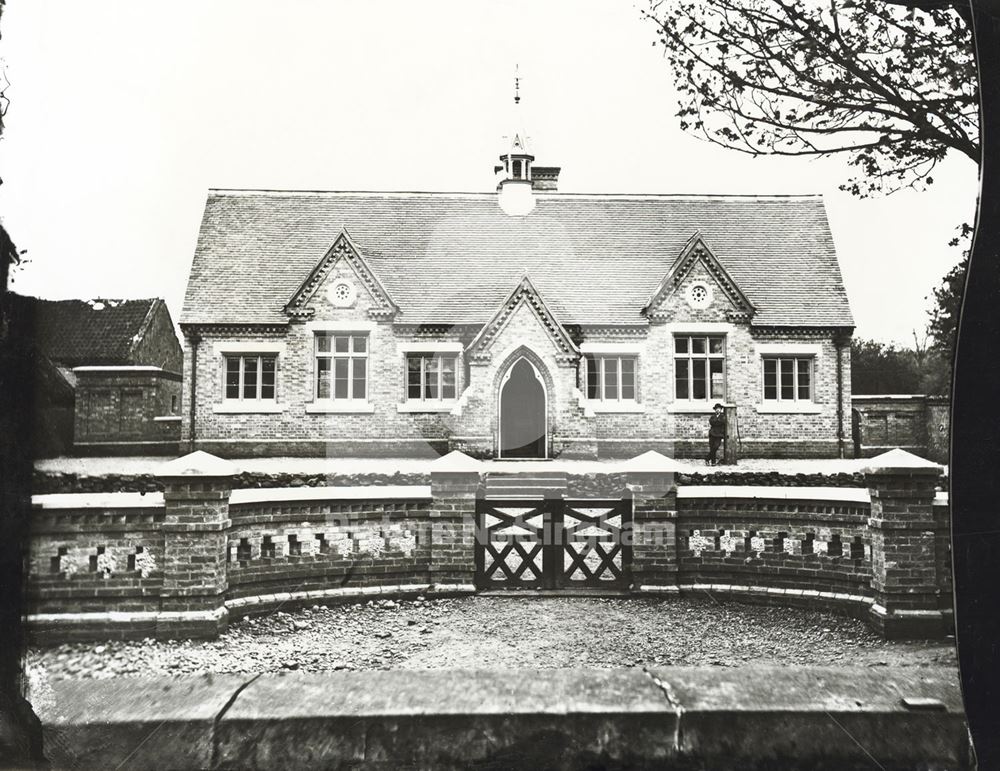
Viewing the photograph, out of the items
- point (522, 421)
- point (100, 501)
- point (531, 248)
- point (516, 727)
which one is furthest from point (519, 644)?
point (100, 501)

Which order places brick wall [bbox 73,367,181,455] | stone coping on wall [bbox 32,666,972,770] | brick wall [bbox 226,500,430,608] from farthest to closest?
1. brick wall [bbox 226,500,430,608]
2. brick wall [bbox 73,367,181,455]
3. stone coping on wall [bbox 32,666,972,770]

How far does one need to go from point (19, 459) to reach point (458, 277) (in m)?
1.61

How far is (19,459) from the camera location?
2215 millimetres

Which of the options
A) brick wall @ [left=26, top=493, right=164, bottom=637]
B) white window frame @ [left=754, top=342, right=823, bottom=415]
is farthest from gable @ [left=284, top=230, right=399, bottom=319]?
white window frame @ [left=754, top=342, right=823, bottom=415]

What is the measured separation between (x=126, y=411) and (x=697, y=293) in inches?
75.2

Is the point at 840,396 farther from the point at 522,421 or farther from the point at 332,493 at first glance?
the point at 332,493

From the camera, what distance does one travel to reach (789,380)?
2.17 metres

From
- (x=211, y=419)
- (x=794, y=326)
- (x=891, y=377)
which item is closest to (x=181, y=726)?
(x=211, y=419)

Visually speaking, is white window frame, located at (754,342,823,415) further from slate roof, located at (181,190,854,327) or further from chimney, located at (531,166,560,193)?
chimney, located at (531,166,560,193)

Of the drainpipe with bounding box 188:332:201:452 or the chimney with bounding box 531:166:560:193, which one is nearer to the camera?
the drainpipe with bounding box 188:332:201:452

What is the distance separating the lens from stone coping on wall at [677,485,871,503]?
2.16 meters

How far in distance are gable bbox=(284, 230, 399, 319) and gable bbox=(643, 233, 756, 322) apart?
0.91 metres

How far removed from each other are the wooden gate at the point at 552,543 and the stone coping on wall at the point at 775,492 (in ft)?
0.76

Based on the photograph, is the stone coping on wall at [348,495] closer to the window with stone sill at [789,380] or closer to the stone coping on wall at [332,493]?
the stone coping on wall at [332,493]
